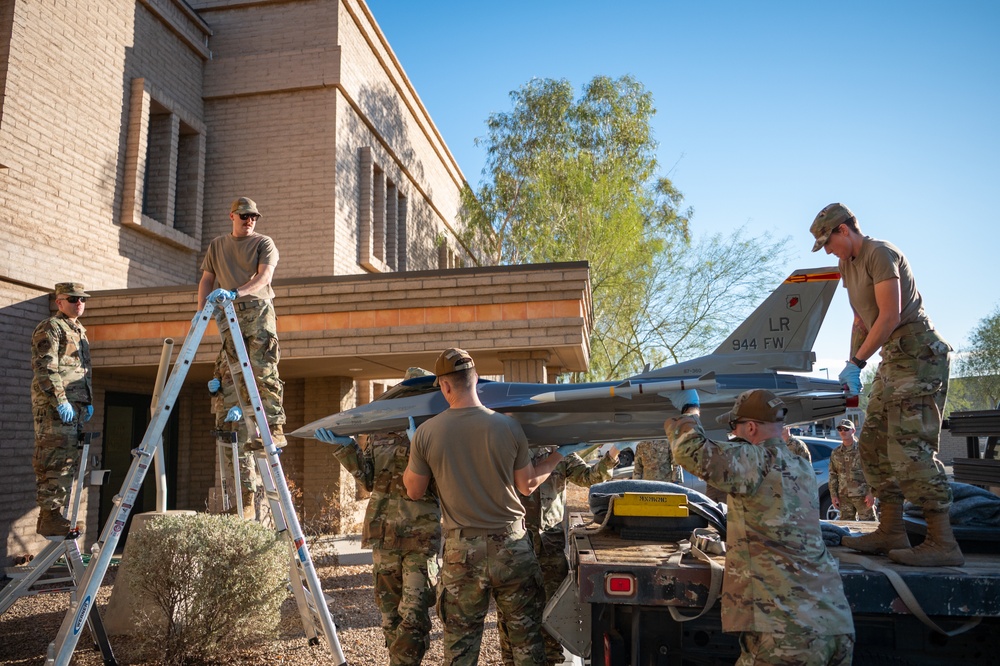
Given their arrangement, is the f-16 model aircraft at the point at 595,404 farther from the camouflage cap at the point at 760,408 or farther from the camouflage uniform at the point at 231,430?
the camouflage cap at the point at 760,408

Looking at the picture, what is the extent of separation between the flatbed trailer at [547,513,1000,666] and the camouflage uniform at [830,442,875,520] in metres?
6.73

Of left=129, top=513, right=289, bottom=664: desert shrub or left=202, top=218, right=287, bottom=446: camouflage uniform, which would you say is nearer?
left=202, top=218, right=287, bottom=446: camouflage uniform

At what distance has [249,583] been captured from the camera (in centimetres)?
532

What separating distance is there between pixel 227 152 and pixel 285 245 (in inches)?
103

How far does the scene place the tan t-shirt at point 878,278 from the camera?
3.63m

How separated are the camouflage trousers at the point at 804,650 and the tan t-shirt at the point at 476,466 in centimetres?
143

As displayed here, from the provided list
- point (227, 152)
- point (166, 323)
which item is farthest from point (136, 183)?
point (166, 323)

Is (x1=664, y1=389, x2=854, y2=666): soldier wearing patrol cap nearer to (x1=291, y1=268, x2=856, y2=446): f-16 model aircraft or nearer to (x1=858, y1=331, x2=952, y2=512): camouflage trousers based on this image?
(x1=858, y1=331, x2=952, y2=512): camouflage trousers

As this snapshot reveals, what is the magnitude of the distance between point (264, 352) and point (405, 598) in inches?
80.0

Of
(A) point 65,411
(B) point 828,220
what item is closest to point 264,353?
(A) point 65,411

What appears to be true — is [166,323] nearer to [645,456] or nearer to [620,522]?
[645,456]

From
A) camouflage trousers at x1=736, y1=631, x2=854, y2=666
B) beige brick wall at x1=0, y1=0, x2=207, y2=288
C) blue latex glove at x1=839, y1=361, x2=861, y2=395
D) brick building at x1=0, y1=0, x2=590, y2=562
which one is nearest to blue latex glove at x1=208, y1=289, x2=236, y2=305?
camouflage trousers at x1=736, y1=631, x2=854, y2=666

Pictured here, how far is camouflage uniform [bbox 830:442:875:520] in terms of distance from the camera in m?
9.53

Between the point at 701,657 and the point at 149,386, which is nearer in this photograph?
the point at 701,657
